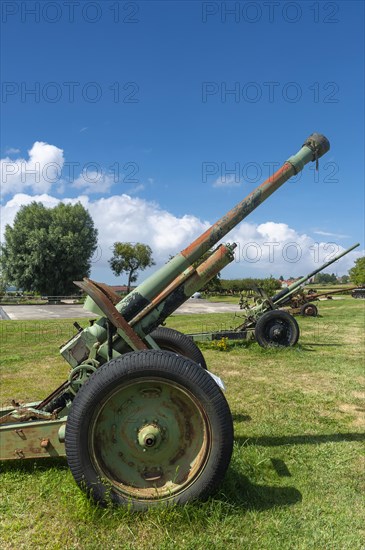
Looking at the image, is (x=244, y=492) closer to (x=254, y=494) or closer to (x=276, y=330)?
(x=254, y=494)

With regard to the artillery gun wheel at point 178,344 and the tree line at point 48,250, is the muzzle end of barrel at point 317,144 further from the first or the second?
the tree line at point 48,250

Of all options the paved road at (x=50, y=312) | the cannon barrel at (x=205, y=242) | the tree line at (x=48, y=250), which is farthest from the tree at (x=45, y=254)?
the cannon barrel at (x=205, y=242)

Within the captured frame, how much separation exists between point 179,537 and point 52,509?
935 millimetres

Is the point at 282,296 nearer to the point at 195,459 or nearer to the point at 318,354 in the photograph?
the point at 318,354

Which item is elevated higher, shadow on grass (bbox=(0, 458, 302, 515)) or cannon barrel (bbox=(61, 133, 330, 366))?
cannon barrel (bbox=(61, 133, 330, 366))

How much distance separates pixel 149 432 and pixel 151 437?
0.12ft

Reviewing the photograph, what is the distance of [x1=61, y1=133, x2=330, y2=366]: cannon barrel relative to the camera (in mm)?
3504

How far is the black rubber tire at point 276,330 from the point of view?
935 cm

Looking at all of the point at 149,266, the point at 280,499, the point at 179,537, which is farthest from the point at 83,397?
the point at 149,266

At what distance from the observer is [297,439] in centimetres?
421

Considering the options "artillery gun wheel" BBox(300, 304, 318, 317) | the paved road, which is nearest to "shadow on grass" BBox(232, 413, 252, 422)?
"artillery gun wheel" BBox(300, 304, 318, 317)

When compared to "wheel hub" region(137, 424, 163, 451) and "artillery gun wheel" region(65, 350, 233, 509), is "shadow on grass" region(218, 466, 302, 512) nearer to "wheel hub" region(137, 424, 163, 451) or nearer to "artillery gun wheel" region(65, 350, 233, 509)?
"artillery gun wheel" region(65, 350, 233, 509)

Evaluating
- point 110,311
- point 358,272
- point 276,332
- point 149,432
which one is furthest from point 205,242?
point 358,272

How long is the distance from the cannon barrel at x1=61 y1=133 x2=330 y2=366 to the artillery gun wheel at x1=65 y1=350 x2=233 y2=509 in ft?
2.38
